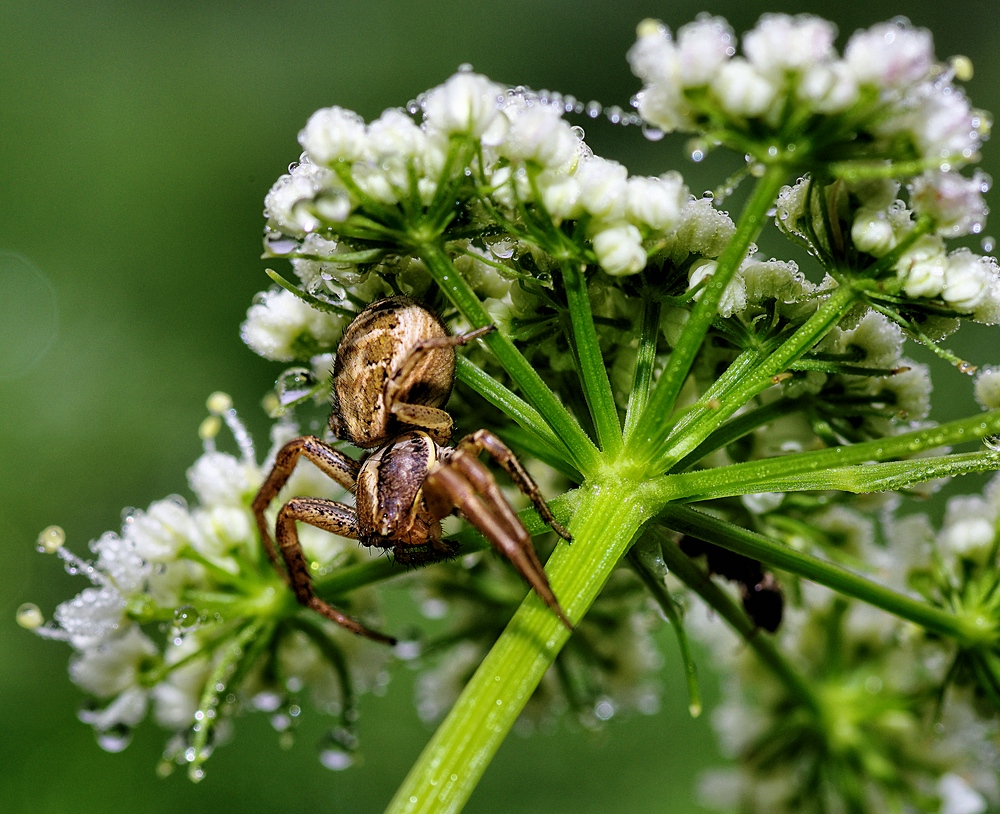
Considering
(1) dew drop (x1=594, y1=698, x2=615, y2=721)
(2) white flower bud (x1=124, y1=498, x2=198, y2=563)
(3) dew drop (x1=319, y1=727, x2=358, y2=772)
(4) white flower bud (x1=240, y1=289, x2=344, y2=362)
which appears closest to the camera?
(4) white flower bud (x1=240, y1=289, x2=344, y2=362)

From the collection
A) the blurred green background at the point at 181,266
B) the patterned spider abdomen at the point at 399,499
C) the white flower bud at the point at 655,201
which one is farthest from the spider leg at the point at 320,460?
the blurred green background at the point at 181,266

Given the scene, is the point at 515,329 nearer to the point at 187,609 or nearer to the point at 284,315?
the point at 284,315

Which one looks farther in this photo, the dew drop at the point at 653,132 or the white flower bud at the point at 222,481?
the white flower bud at the point at 222,481

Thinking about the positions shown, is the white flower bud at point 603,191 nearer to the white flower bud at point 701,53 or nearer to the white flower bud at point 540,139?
the white flower bud at point 540,139

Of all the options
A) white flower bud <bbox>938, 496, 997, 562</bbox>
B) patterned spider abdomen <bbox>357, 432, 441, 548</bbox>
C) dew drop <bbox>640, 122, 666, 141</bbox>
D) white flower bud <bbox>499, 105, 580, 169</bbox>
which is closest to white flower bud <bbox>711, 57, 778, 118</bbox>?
dew drop <bbox>640, 122, 666, 141</bbox>

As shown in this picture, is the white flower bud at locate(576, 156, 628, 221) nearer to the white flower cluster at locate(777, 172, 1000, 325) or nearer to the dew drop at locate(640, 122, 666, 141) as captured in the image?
the dew drop at locate(640, 122, 666, 141)

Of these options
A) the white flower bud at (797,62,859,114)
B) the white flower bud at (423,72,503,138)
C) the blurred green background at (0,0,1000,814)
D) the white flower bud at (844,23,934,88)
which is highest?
the blurred green background at (0,0,1000,814)

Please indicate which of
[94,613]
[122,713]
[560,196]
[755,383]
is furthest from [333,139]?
[122,713]

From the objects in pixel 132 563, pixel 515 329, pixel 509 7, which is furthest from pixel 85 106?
pixel 515 329
